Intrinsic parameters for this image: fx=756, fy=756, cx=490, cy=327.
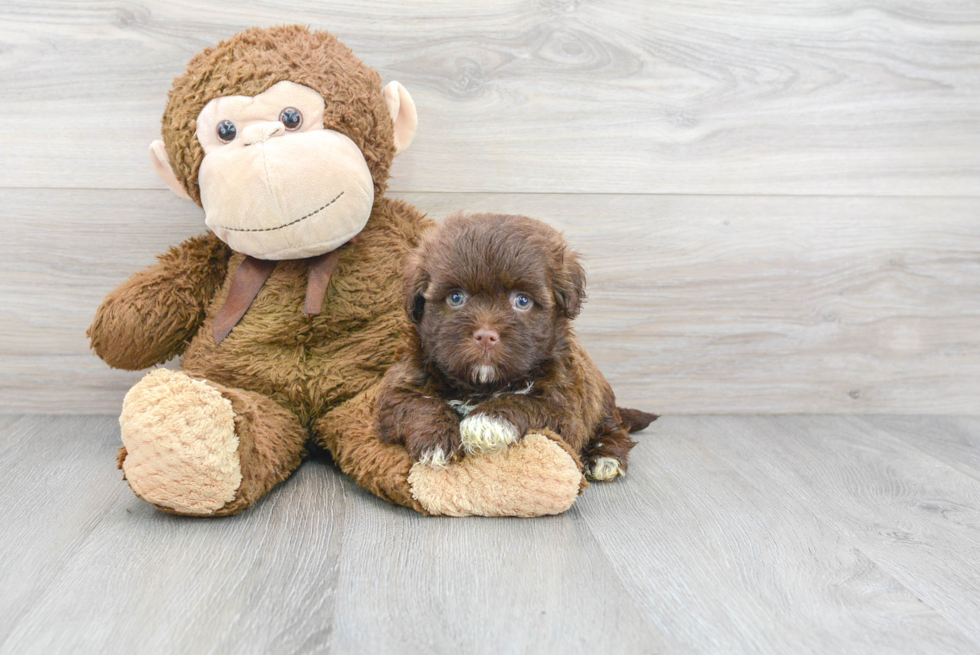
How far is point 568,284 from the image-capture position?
1.33 metres

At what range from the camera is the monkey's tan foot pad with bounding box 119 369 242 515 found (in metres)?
1.25

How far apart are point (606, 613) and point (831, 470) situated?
0.88 meters

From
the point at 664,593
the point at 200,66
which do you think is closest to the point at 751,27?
the point at 200,66

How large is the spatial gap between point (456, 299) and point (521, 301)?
11 cm

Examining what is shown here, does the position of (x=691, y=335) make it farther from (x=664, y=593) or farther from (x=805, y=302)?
(x=664, y=593)

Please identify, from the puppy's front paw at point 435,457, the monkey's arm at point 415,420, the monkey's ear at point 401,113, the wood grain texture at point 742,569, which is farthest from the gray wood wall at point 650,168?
the puppy's front paw at point 435,457

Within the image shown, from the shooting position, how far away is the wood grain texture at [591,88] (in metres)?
1.80

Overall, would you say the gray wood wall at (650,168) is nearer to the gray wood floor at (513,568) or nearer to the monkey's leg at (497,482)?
the gray wood floor at (513,568)

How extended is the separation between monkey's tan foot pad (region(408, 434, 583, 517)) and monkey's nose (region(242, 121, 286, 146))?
0.70m

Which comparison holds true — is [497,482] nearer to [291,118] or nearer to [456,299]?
[456,299]

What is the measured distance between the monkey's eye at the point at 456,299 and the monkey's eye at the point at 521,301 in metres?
0.08

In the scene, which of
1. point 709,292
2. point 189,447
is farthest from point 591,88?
point 189,447

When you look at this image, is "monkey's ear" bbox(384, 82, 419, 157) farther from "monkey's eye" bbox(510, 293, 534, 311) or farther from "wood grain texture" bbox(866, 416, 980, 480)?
"wood grain texture" bbox(866, 416, 980, 480)

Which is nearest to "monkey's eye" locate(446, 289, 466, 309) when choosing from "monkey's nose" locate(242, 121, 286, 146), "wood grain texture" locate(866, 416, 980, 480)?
"monkey's nose" locate(242, 121, 286, 146)
